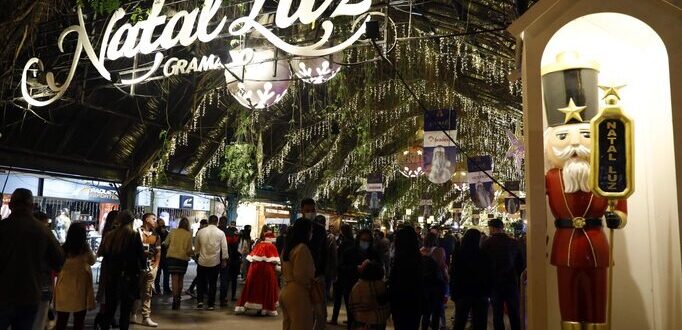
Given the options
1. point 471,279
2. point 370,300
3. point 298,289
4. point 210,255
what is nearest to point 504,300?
point 471,279

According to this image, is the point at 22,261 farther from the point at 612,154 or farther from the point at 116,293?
the point at 612,154

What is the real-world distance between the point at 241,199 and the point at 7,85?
11.0 meters

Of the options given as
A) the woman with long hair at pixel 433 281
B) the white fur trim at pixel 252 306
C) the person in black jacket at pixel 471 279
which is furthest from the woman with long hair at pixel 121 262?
the person in black jacket at pixel 471 279

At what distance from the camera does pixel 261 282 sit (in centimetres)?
968

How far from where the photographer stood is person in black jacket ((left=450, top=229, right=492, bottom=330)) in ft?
21.4

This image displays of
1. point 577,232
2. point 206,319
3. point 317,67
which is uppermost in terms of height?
point 317,67

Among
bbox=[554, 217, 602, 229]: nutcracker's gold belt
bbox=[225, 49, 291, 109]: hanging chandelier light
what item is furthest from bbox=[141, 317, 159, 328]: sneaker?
bbox=[554, 217, 602, 229]: nutcracker's gold belt

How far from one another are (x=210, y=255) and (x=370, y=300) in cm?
483

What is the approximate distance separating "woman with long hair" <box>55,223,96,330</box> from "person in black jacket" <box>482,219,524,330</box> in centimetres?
457

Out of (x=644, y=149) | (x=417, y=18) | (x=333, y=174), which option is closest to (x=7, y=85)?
(x=417, y=18)

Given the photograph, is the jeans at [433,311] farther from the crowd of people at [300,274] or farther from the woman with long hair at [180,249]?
the woman with long hair at [180,249]

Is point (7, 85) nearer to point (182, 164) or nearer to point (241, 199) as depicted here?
point (182, 164)

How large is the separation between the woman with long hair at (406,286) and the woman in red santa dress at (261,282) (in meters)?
4.27

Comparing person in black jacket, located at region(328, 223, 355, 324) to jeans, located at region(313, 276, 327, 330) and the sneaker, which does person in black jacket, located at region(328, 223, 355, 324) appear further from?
the sneaker
